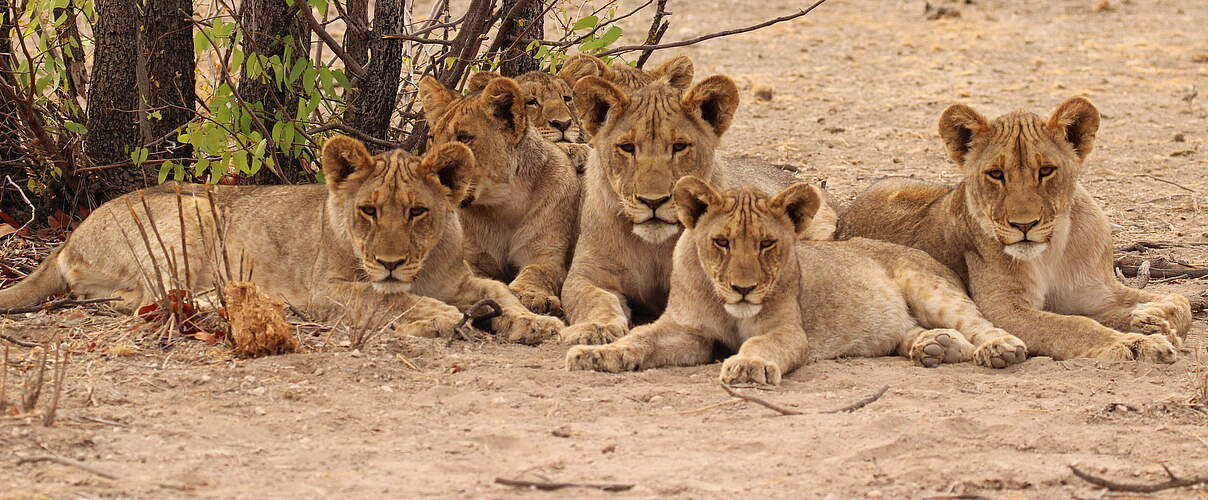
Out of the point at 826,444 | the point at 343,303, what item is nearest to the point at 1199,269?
the point at 826,444

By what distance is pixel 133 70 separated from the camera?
710 cm

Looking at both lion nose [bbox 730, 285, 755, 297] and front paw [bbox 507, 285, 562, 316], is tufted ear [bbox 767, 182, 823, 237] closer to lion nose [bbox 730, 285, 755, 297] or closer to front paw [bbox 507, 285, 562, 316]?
lion nose [bbox 730, 285, 755, 297]

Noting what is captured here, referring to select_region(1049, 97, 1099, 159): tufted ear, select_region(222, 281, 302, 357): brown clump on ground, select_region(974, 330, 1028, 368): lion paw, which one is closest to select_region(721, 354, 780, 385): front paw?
select_region(974, 330, 1028, 368): lion paw

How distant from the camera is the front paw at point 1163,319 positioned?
5824 millimetres

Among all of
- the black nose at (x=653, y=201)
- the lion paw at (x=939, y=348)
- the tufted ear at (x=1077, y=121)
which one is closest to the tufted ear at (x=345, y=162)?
the black nose at (x=653, y=201)

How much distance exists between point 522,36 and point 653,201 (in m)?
1.92

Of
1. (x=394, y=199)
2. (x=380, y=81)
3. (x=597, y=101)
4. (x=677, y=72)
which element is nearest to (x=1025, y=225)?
(x=597, y=101)

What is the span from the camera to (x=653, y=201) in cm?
599

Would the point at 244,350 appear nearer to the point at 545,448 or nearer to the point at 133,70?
the point at 545,448

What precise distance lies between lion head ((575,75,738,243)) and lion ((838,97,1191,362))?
3.25 ft

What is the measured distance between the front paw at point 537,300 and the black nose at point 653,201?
77 cm

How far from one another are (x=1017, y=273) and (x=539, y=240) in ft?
7.35

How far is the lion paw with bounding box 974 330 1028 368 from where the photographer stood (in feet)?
18.1

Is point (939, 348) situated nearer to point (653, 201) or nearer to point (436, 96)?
point (653, 201)
